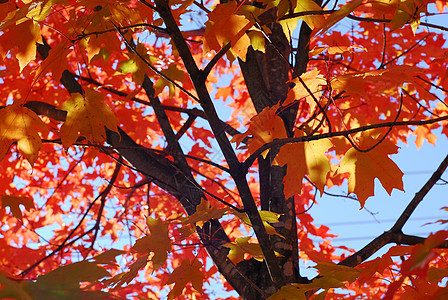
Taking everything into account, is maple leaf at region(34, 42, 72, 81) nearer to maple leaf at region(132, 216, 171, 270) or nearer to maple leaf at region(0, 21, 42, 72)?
maple leaf at region(0, 21, 42, 72)

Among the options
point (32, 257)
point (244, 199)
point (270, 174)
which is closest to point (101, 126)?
point (244, 199)

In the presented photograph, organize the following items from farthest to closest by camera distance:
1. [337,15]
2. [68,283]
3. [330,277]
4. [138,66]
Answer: [138,66]
[330,277]
[337,15]
[68,283]

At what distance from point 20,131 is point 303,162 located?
119cm

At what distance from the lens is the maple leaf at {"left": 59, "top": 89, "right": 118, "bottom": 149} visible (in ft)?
5.90

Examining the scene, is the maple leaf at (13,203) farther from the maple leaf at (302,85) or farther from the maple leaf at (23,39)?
the maple leaf at (302,85)

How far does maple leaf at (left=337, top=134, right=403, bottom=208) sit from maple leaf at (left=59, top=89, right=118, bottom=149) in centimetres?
101

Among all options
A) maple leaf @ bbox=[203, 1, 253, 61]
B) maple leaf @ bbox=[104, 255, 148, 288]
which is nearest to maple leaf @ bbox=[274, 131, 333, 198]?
maple leaf @ bbox=[203, 1, 253, 61]

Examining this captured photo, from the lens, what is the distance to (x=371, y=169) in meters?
1.76

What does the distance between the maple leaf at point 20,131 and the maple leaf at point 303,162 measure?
102 cm

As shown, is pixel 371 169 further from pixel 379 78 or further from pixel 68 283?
pixel 68 283

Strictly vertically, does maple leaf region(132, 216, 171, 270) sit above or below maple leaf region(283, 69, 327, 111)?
below

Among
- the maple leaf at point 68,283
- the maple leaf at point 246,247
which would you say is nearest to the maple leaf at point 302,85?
the maple leaf at point 246,247

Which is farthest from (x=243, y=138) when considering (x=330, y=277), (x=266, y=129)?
(x=330, y=277)

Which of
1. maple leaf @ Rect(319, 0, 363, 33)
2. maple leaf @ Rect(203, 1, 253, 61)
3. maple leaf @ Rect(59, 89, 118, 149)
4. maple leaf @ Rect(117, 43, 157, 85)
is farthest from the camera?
maple leaf @ Rect(117, 43, 157, 85)
